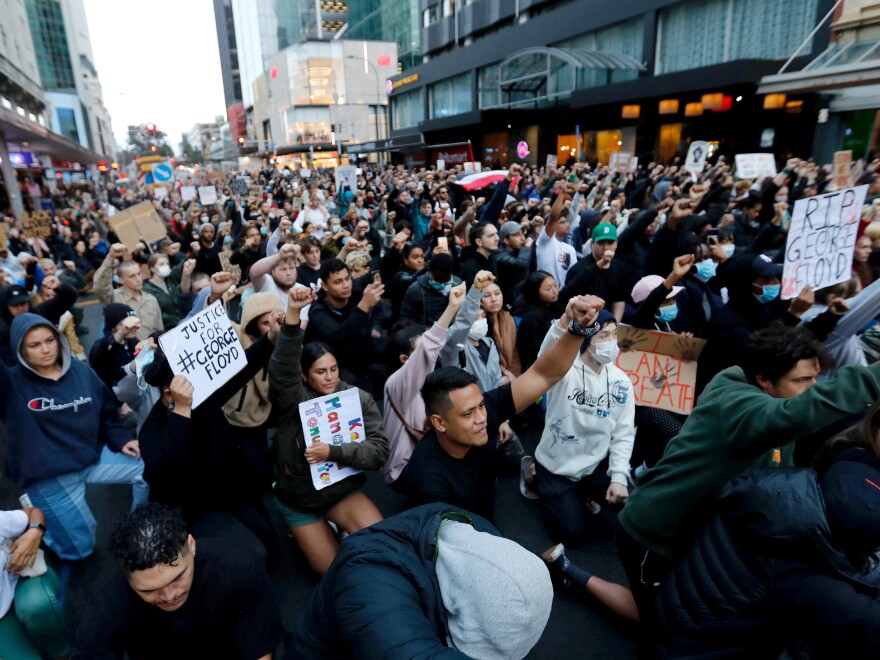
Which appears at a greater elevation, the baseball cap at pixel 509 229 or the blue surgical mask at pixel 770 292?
the baseball cap at pixel 509 229

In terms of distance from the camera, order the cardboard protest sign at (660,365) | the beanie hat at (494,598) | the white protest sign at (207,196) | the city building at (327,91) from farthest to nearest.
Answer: the city building at (327,91) → the white protest sign at (207,196) → the cardboard protest sign at (660,365) → the beanie hat at (494,598)

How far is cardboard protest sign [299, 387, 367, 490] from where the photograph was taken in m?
3.27

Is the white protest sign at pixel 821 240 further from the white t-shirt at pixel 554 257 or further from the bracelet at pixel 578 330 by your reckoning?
the white t-shirt at pixel 554 257

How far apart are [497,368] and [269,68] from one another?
97.4 m

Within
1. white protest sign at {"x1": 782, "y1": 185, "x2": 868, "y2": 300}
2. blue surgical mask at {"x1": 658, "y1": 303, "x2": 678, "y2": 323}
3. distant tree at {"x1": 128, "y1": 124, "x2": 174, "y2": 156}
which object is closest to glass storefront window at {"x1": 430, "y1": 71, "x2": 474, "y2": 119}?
white protest sign at {"x1": 782, "y1": 185, "x2": 868, "y2": 300}

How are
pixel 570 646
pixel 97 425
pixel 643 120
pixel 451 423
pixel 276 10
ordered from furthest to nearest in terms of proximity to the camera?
1. pixel 276 10
2. pixel 643 120
3. pixel 97 425
4. pixel 570 646
5. pixel 451 423

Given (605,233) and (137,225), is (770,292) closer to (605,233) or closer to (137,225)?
(605,233)

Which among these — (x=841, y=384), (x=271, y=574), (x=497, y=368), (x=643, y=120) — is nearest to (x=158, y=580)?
(x=271, y=574)

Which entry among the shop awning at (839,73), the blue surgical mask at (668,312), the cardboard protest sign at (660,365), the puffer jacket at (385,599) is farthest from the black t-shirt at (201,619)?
the shop awning at (839,73)

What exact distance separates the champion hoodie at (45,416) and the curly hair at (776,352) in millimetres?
3902

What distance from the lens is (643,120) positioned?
23.8 metres

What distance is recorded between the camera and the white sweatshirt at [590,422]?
3754mm

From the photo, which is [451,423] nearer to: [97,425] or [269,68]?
[97,425]

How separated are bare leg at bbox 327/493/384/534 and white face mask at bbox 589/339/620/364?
184cm
